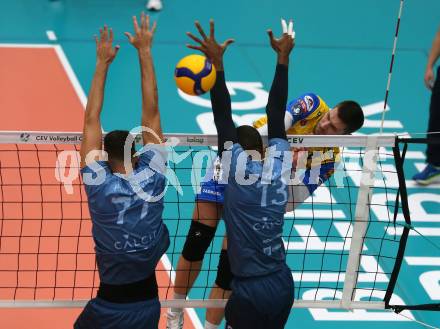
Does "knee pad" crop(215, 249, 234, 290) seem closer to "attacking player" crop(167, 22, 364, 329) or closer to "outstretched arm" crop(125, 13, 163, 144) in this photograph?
"attacking player" crop(167, 22, 364, 329)

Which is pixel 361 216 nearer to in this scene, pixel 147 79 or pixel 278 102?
pixel 278 102

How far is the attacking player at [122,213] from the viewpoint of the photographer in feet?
16.1

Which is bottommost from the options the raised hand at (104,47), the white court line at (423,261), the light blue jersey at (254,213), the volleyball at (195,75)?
the white court line at (423,261)

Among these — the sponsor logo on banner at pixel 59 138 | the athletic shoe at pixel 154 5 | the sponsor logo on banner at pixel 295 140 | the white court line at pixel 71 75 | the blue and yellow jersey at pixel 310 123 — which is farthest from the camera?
the athletic shoe at pixel 154 5

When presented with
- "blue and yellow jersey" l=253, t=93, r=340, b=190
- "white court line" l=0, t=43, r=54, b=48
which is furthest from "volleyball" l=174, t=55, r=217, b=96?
"white court line" l=0, t=43, r=54, b=48

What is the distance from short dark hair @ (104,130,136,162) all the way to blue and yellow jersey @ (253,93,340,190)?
138cm

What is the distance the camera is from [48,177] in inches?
328

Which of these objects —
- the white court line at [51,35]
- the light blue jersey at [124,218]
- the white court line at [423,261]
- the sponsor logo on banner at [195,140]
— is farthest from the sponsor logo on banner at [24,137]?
the white court line at [51,35]

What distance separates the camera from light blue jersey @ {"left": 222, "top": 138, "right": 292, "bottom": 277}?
5117 mm

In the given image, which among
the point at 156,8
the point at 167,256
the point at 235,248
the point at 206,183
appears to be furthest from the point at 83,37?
the point at 235,248

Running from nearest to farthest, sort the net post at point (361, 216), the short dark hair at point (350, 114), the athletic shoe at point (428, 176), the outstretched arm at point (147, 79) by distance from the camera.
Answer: the outstretched arm at point (147, 79), the net post at point (361, 216), the short dark hair at point (350, 114), the athletic shoe at point (428, 176)

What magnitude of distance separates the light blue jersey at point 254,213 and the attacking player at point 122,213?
47 centimetres

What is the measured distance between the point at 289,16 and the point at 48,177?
17.6 feet

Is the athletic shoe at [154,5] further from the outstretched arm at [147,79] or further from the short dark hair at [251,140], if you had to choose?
the short dark hair at [251,140]
